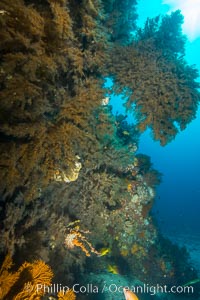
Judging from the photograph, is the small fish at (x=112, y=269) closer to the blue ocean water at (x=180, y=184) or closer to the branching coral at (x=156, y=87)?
the blue ocean water at (x=180, y=184)

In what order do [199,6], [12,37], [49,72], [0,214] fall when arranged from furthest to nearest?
[199,6] < [0,214] < [49,72] < [12,37]

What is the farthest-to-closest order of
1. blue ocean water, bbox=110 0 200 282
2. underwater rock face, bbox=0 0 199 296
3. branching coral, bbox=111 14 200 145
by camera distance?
1. blue ocean water, bbox=110 0 200 282
2. branching coral, bbox=111 14 200 145
3. underwater rock face, bbox=0 0 199 296

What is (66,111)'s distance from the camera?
16.0 feet

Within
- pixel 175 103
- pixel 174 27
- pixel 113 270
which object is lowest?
pixel 113 270

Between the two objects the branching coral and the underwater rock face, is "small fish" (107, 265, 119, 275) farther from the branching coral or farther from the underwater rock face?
the branching coral

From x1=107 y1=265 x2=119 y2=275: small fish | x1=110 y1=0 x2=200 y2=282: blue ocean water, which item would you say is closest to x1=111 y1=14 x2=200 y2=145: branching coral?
x1=110 y1=0 x2=200 y2=282: blue ocean water

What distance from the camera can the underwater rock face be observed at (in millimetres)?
4289

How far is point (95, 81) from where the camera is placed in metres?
5.30

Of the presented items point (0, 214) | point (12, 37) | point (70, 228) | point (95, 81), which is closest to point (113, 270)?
point (70, 228)

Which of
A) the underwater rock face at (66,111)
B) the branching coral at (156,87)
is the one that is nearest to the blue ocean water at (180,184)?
the branching coral at (156,87)

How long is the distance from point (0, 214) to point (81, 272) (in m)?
3.15

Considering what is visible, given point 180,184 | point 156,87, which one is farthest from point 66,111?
point 180,184

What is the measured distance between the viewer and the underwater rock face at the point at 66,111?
14.1 feet

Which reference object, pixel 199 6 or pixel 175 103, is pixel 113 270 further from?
pixel 199 6
